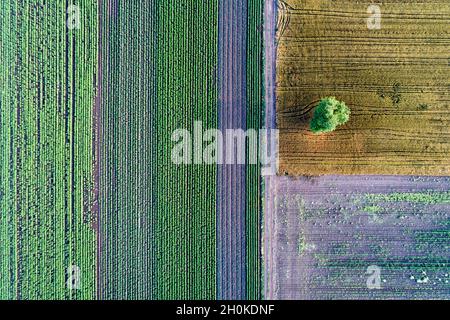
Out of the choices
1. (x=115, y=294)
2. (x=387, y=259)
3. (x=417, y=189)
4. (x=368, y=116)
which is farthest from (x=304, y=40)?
(x=115, y=294)

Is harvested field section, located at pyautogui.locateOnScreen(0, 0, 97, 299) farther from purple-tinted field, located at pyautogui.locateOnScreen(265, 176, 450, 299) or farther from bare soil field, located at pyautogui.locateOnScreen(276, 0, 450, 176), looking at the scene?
bare soil field, located at pyautogui.locateOnScreen(276, 0, 450, 176)

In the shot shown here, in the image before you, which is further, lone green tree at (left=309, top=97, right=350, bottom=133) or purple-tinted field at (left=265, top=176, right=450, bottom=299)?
purple-tinted field at (left=265, top=176, right=450, bottom=299)

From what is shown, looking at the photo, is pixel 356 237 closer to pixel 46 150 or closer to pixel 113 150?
pixel 113 150

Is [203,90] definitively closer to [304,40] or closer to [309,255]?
[304,40]

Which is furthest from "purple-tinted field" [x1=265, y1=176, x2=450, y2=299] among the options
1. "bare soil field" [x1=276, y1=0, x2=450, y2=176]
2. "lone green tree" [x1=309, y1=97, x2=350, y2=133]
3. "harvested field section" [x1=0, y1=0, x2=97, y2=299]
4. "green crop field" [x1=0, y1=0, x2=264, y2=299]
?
"harvested field section" [x1=0, y1=0, x2=97, y2=299]

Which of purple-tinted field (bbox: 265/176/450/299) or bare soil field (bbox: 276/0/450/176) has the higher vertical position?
bare soil field (bbox: 276/0/450/176)

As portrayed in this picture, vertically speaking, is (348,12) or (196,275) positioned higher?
(348,12)
